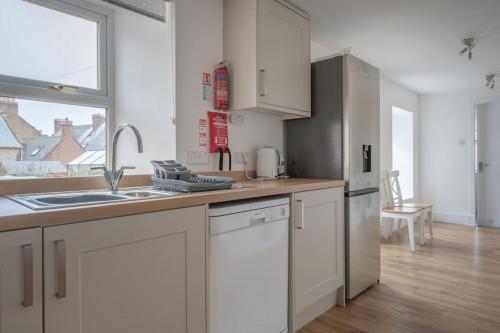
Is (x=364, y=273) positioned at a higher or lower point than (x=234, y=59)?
lower

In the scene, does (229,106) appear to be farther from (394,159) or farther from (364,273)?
(394,159)

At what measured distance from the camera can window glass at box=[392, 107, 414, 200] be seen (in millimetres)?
5192

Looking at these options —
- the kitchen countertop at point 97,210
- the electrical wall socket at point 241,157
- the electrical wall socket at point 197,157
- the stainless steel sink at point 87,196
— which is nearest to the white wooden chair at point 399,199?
the electrical wall socket at point 241,157

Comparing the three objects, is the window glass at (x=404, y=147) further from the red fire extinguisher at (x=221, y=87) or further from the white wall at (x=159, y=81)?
the white wall at (x=159, y=81)

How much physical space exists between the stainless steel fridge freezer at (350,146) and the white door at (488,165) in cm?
357

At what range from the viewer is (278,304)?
172cm

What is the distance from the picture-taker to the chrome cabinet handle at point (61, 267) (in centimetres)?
90

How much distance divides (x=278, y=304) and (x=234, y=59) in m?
1.57

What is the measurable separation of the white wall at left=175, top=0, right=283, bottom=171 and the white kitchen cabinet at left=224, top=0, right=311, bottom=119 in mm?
102

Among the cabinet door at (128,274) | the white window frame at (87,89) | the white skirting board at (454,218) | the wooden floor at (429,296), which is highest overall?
the white window frame at (87,89)

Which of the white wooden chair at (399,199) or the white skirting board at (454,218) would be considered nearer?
the white wooden chair at (399,199)

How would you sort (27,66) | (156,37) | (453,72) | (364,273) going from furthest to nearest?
(453,72) → (364,273) → (156,37) → (27,66)

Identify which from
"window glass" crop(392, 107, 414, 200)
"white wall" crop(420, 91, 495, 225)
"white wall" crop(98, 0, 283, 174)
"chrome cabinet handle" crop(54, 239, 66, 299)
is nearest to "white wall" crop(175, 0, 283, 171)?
"white wall" crop(98, 0, 283, 174)

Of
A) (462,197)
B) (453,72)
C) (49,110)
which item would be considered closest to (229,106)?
(49,110)
